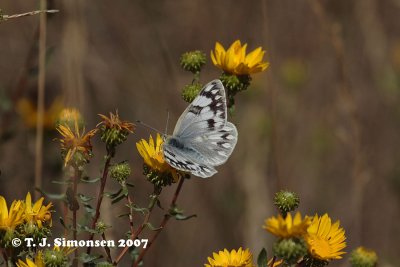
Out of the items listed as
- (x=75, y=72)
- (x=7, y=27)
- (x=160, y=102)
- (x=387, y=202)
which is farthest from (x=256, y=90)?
(x=75, y=72)

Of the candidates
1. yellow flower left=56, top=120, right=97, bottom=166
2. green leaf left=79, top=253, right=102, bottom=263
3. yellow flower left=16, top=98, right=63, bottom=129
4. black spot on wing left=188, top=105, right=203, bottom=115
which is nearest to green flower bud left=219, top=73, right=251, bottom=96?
black spot on wing left=188, top=105, right=203, bottom=115

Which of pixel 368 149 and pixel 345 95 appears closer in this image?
pixel 345 95

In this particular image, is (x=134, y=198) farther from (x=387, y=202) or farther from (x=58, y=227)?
(x=387, y=202)

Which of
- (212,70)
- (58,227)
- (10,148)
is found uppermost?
(212,70)

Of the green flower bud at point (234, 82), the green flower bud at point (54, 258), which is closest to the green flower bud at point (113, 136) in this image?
the green flower bud at point (54, 258)

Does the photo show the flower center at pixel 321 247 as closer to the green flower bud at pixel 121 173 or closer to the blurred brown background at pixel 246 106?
the green flower bud at pixel 121 173

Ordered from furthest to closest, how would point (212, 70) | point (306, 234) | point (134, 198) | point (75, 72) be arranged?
point (212, 70) → point (134, 198) → point (75, 72) → point (306, 234)

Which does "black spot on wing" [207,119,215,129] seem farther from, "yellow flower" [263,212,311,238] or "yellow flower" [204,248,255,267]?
"yellow flower" [263,212,311,238]
